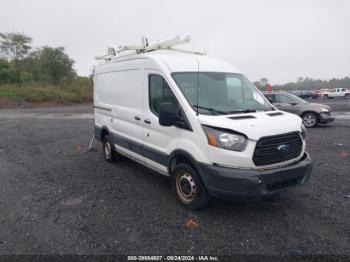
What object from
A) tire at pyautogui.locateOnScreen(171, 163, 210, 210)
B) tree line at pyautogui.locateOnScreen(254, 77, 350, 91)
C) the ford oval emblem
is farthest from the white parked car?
tire at pyautogui.locateOnScreen(171, 163, 210, 210)

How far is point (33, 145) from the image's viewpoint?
9031 mm

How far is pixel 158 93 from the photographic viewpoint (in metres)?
4.40

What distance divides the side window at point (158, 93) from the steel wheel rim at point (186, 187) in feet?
3.69

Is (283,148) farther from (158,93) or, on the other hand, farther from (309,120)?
(309,120)

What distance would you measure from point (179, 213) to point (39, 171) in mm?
3889

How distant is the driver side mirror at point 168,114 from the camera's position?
12.3 feet

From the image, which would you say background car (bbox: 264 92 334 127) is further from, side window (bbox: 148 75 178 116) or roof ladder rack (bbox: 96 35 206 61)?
side window (bbox: 148 75 178 116)

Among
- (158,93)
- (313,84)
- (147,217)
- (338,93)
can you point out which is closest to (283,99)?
(158,93)

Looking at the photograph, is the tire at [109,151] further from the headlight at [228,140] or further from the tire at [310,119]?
the tire at [310,119]

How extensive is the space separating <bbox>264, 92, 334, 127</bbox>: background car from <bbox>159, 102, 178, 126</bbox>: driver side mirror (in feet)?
28.0

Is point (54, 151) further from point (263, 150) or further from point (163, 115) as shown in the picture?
point (263, 150)

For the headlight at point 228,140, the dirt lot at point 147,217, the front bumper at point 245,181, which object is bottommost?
the dirt lot at point 147,217

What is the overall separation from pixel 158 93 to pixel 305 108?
944cm

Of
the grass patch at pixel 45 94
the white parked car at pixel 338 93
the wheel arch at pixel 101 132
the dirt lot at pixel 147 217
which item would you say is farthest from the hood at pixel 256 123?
the white parked car at pixel 338 93
